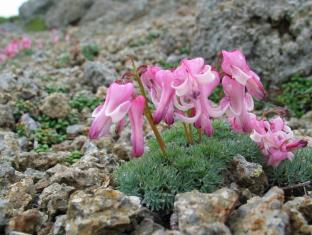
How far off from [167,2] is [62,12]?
7493mm

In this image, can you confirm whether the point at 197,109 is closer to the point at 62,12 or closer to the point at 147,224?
the point at 147,224

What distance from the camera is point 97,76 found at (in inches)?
332

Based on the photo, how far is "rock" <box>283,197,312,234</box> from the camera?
3.10 m

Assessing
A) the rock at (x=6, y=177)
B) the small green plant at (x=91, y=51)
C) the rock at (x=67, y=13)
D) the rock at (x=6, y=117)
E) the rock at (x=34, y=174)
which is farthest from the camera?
the rock at (x=67, y=13)

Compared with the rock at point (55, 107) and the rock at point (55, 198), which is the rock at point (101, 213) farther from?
the rock at point (55, 107)

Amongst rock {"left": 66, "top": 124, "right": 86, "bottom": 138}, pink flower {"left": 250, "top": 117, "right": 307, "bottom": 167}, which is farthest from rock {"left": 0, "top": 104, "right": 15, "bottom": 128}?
pink flower {"left": 250, "top": 117, "right": 307, "bottom": 167}

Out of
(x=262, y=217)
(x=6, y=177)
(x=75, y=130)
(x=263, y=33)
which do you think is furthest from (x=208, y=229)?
(x=263, y=33)

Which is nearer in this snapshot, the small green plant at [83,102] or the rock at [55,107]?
the rock at [55,107]

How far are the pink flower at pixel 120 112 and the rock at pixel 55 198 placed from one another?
0.59 metres

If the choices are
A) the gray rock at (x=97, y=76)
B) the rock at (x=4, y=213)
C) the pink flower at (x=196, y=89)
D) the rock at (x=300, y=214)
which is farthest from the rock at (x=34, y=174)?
the gray rock at (x=97, y=76)

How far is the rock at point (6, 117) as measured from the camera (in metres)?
6.28

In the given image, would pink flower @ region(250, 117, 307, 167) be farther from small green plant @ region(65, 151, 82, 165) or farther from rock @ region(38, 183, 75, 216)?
small green plant @ region(65, 151, 82, 165)

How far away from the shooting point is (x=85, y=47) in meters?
11.5

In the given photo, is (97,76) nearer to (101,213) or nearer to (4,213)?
(4,213)
